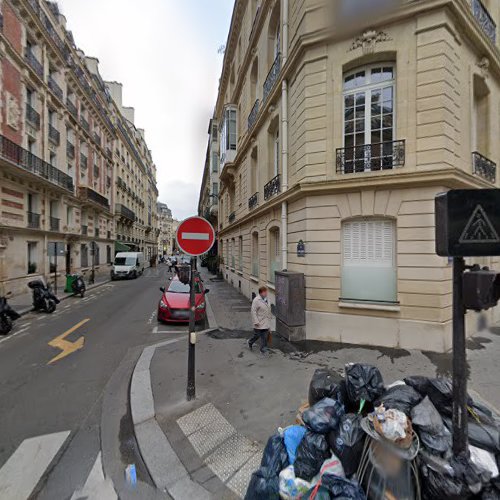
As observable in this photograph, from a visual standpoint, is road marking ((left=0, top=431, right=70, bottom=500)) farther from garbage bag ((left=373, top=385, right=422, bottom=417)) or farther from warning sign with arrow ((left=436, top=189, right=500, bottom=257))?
warning sign with arrow ((left=436, top=189, right=500, bottom=257))

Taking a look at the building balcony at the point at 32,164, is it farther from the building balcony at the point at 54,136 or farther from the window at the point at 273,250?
the window at the point at 273,250

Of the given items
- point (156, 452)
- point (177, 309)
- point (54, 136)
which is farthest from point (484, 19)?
point (54, 136)

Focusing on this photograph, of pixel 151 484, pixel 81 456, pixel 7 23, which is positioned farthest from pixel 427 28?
pixel 7 23

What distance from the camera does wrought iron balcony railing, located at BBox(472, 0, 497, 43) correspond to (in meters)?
6.86

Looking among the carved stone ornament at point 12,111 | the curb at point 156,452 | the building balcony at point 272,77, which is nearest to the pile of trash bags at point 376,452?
the curb at point 156,452

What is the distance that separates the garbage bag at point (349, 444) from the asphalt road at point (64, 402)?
6.19 feet

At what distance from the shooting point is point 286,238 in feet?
26.2

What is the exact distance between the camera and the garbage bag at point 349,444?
2242mm

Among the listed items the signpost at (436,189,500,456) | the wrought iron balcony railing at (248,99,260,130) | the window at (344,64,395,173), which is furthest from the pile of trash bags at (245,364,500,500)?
the wrought iron balcony railing at (248,99,260,130)

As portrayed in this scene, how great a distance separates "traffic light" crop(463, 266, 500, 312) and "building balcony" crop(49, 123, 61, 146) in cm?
2149

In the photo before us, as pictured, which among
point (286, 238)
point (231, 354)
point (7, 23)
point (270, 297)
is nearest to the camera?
point (231, 354)

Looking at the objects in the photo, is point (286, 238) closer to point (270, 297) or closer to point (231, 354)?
point (270, 297)

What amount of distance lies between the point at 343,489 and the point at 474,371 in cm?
453

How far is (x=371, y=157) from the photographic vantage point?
6328mm
